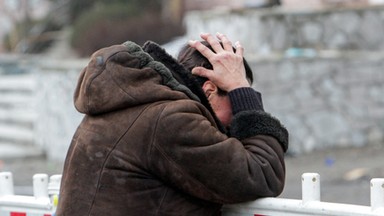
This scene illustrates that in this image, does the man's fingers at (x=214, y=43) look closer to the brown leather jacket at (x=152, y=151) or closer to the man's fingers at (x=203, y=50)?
the man's fingers at (x=203, y=50)

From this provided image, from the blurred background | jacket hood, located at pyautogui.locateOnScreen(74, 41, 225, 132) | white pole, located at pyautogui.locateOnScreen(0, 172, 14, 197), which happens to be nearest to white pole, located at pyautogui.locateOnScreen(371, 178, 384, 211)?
jacket hood, located at pyautogui.locateOnScreen(74, 41, 225, 132)

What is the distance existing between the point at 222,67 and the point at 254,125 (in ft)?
0.72

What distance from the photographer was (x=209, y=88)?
9.99ft

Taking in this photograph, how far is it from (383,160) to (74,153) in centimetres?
805

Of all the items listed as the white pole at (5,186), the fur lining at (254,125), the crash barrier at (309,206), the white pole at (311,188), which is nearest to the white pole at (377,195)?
the crash barrier at (309,206)

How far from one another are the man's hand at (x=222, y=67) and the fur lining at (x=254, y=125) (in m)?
0.11

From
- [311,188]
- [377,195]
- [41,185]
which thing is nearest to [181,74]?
[311,188]

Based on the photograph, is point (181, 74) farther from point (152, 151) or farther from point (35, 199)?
point (35, 199)

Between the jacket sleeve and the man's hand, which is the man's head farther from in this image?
the jacket sleeve

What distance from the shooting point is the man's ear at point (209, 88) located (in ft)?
9.94

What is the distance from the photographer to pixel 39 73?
13852mm

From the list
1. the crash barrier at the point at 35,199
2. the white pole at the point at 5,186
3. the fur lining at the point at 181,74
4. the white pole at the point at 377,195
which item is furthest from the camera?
the white pole at the point at 5,186

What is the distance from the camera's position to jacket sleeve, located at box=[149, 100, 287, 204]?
→ 276 centimetres

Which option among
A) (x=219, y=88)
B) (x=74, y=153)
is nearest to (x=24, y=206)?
(x=74, y=153)
